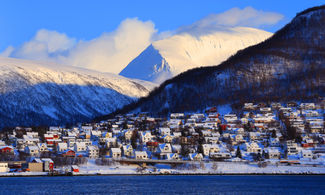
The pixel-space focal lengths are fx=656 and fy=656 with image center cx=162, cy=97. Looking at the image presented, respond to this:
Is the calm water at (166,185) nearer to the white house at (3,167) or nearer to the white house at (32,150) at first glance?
the white house at (3,167)

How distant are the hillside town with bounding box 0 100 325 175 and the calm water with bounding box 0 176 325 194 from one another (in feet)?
46.4

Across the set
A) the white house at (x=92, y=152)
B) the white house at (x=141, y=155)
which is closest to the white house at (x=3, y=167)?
the white house at (x=92, y=152)

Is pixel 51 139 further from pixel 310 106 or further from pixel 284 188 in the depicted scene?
pixel 284 188

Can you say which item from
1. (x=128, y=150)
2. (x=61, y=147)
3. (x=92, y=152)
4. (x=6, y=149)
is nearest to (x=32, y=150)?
(x=6, y=149)

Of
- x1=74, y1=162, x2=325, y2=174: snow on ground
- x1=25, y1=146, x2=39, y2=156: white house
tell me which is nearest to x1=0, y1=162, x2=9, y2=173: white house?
x1=74, y1=162, x2=325, y2=174: snow on ground

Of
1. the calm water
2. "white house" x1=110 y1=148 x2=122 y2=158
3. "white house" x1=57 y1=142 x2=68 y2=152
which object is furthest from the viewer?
"white house" x1=57 y1=142 x2=68 y2=152

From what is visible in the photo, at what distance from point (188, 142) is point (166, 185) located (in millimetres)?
55575

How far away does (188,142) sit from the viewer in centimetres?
15200

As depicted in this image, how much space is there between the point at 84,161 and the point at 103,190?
4123cm

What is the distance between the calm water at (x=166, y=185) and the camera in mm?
88062

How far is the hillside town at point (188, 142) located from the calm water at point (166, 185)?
46.4ft

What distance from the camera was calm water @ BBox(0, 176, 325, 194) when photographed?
88.1 m

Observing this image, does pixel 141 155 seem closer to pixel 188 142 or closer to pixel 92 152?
pixel 92 152

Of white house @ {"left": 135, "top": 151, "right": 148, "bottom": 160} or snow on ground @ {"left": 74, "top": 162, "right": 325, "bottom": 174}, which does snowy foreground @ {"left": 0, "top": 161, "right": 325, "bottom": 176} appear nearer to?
snow on ground @ {"left": 74, "top": 162, "right": 325, "bottom": 174}
